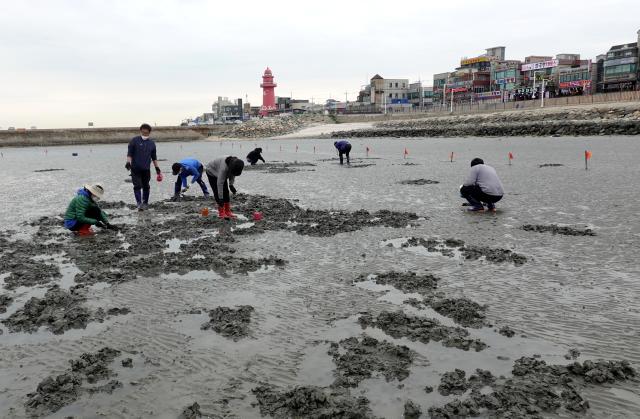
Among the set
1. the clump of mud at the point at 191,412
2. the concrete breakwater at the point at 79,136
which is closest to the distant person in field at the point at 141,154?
the clump of mud at the point at 191,412

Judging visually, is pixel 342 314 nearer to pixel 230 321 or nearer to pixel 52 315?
pixel 230 321

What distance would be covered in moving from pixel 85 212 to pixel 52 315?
4.84 m

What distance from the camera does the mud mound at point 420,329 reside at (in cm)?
507

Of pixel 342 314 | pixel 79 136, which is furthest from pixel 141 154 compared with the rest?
pixel 79 136

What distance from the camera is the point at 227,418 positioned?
3906 millimetres

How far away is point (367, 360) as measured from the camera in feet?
15.6

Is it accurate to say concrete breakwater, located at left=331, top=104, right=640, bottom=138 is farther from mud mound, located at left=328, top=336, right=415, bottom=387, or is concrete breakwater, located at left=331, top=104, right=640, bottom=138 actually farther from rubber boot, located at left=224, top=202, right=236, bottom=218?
mud mound, located at left=328, top=336, right=415, bottom=387

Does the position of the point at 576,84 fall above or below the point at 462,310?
above

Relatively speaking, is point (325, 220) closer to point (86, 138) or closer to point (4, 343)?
point (4, 343)

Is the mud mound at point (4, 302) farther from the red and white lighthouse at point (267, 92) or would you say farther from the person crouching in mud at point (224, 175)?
the red and white lighthouse at point (267, 92)

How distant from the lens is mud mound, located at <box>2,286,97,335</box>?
5.76 m

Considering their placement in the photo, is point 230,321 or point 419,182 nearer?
point 230,321

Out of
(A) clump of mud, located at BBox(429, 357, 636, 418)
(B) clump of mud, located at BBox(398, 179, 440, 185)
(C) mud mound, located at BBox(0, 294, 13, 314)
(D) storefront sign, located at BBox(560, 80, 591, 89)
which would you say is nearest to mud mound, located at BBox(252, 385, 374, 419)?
(A) clump of mud, located at BBox(429, 357, 636, 418)


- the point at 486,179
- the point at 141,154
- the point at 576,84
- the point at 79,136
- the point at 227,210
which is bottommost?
the point at 227,210
